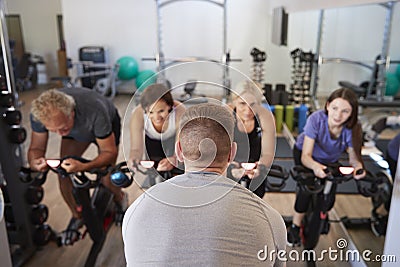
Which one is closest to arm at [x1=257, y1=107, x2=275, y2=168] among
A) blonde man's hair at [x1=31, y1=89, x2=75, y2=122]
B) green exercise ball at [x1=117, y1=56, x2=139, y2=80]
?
blonde man's hair at [x1=31, y1=89, x2=75, y2=122]

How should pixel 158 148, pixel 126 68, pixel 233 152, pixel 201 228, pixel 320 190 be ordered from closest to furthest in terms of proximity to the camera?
1. pixel 201 228
2. pixel 233 152
3. pixel 158 148
4. pixel 320 190
5. pixel 126 68

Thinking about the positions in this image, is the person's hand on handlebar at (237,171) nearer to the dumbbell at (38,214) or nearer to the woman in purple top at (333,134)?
the woman in purple top at (333,134)

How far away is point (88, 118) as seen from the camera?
2016 millimetres

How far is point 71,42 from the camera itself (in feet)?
22.9

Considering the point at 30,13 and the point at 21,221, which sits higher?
the point at 30,13

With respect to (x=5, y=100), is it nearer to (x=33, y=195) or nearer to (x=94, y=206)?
(x=33, y=195)

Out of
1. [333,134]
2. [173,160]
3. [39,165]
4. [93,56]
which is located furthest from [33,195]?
[93,56]

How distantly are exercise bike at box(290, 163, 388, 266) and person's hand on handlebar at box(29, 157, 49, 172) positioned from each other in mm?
1246

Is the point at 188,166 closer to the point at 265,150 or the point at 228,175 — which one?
the point at 228,175

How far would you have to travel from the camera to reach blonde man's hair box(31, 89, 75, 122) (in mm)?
1768

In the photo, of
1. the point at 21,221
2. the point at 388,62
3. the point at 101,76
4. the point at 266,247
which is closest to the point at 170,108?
the point at 266,247

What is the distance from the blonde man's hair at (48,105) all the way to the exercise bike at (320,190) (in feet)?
3.84

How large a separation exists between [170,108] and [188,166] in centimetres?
48

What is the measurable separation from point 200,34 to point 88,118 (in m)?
4.92
